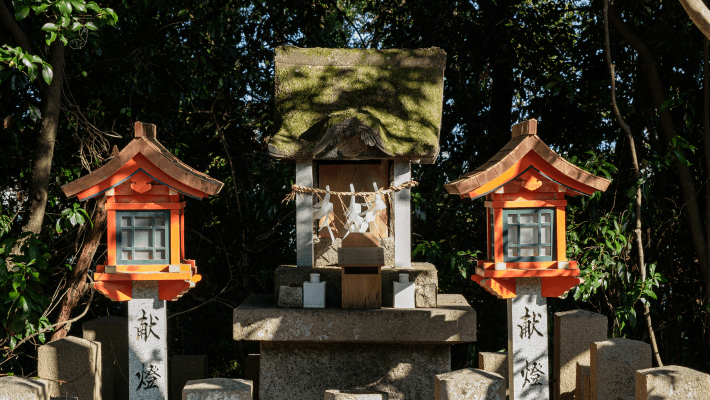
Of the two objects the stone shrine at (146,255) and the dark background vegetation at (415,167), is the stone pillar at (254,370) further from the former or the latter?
the stone shrine at (146,255)

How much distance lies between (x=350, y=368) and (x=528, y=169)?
2119 millimetres

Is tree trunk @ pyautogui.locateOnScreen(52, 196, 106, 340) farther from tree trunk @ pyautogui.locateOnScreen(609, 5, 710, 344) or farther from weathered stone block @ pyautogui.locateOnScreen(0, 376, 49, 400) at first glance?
tree trunk @ pyautogui.locateOnScreen(609, 5, 710, 344)

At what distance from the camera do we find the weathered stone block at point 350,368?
4.61 metres

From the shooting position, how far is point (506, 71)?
7.24m

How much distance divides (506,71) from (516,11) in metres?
0.71

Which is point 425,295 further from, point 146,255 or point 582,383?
point 146,255

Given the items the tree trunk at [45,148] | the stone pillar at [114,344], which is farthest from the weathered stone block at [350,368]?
the tree trunk at [45,148]

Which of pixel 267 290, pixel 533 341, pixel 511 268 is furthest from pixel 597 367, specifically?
pixel 267 290

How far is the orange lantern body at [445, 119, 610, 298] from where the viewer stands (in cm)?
375

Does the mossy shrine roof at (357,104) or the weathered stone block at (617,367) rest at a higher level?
the mossy shrine roof at (357,104)

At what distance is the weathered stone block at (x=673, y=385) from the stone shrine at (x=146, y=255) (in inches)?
113

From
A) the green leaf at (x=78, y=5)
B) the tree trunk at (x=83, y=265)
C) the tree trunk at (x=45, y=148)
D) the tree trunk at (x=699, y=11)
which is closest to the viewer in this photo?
the tree trunk at (x=699, y=11)

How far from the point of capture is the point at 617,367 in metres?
3.94

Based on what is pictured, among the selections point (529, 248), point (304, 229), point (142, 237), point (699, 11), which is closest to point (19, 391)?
point (142, 237)
